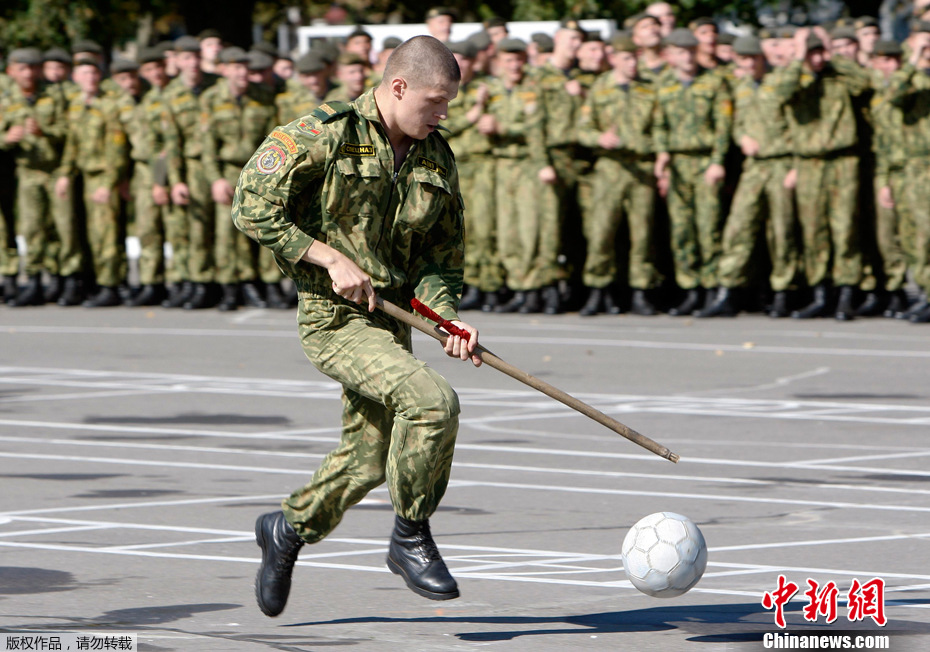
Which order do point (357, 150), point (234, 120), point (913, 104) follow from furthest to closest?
point (234, 120) < point (913, 104) < point (357, 150)

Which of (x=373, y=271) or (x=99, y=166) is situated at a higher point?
(x=373, y=271)

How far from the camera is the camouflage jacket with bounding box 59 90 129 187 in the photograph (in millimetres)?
18328

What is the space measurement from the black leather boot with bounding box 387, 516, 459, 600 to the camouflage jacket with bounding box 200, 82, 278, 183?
11859mm

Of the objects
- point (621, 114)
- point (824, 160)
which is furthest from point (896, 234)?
point (621, 114)

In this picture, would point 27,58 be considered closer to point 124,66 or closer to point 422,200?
point 124,66

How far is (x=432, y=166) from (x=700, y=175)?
10.7 meters

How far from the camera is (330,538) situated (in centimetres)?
770

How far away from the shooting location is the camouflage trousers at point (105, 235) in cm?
1855

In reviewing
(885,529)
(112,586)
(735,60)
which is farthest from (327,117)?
(735,60)

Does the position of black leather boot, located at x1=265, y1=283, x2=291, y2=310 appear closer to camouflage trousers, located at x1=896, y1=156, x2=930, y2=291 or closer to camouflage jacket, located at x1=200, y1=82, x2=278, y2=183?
camouflage jacket, located at x1=200, y1=82, x2=278, y2=183

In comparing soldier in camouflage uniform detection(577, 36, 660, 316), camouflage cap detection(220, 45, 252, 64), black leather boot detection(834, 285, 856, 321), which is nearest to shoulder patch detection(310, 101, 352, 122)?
soldier in camouflage uniform detection(577, 36, 660, 316)

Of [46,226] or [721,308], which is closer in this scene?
[721,308]

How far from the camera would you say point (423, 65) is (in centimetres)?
595

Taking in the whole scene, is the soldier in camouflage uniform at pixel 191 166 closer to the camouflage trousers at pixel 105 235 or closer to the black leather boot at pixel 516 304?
the camouflage trousers at pixel 105 235
